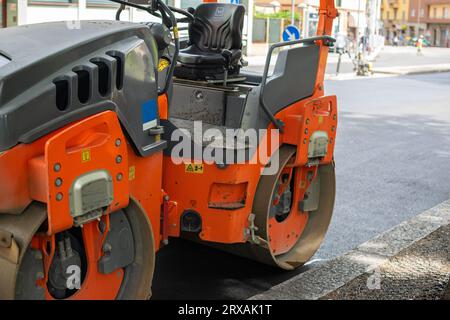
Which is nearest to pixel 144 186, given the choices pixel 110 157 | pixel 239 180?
pixel 110 157

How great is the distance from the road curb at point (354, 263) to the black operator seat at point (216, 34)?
165 cm

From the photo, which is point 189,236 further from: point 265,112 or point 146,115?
point 146,115

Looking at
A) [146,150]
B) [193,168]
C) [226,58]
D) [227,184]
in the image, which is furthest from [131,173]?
[226,58]

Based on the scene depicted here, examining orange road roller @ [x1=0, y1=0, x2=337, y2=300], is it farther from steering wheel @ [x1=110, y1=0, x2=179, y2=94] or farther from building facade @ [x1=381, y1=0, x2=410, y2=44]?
building facade @ [x1=381, y1=0, x2=410, y2=44]

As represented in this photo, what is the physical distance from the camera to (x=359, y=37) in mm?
29531

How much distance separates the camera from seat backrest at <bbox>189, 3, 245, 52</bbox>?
5.52m

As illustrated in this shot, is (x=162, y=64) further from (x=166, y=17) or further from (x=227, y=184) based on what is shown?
(x=227, y=184)

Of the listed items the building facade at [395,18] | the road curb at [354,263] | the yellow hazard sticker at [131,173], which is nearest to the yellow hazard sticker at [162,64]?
the yellow hazard sticker at [131,173]

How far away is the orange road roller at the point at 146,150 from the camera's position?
9.82 ft

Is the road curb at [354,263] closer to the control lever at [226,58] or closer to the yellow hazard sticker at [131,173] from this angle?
the yellow hazard sticker at [131,173]

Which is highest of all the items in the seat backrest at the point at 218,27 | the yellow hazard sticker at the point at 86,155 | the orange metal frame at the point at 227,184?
the seat backrest at the point at 218,27

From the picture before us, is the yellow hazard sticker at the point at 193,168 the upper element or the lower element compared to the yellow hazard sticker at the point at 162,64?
lower

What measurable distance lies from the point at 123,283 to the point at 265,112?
155 centimetres

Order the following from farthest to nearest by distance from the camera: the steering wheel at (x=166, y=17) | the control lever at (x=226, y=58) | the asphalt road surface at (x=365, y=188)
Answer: the control lever at (x=226, y=58), the asphalt road surface at (x=365, y=188), the steering wheel at (x=166, y=17)
